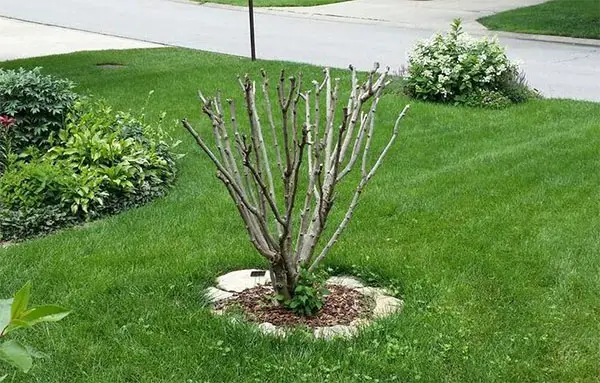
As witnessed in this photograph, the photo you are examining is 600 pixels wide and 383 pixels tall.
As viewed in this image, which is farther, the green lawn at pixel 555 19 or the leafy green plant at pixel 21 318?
the green lawn at pixel 555 19

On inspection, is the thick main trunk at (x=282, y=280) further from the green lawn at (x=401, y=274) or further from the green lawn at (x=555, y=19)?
the green lawn at (x=555, y=19)

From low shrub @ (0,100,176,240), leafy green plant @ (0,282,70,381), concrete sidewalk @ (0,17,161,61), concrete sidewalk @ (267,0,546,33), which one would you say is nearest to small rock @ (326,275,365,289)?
low shrub @ (0,100,176,240)

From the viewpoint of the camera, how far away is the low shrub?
614cm

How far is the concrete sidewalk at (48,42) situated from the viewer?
15.6 metres

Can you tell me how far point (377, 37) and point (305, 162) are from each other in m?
10.3

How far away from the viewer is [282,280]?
14.4ft

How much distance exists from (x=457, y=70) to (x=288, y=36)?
759 centimetres

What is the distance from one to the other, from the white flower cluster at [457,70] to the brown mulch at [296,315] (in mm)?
5934

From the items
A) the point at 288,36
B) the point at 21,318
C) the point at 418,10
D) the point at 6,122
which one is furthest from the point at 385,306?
the point at 418,10

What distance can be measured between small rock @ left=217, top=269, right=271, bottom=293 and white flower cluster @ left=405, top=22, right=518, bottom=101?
5.78 meters

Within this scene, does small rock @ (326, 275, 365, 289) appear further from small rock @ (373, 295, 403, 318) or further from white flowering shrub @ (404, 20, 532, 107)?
white flowering shrub @ (404, 20, 532, 107)

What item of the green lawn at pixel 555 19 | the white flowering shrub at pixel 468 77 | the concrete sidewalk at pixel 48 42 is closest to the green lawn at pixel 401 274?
the white flowering shrub at pixel 468 77

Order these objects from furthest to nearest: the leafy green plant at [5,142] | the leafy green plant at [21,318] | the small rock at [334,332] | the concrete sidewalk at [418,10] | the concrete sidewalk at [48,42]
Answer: the concrete sidewalk at [418,10] < the concrete sidewalk at [48,42] < the leafy green plant at [5,142] < the small rock at [334,332] < the leafy green plant at [21,318]

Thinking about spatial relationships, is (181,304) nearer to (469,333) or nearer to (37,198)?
(469,333)
